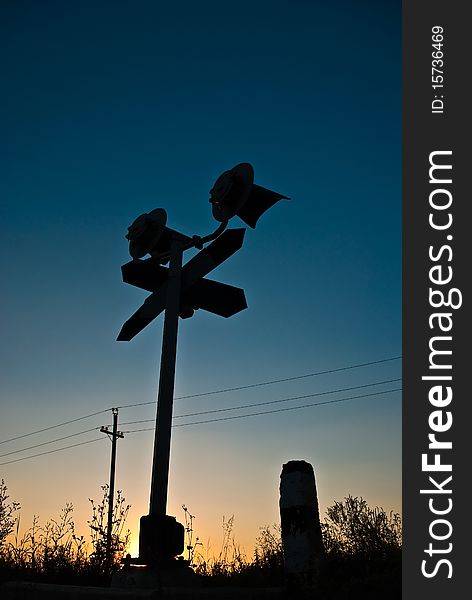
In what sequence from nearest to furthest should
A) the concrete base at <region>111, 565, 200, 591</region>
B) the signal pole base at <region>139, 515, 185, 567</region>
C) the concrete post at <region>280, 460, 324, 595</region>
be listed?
Result: the concrete post at <region>280, 460, 324, 595</region>, the concrete base at <region>111, 565, 200, 591</region>, the signal pole base at <region>139, 515, 185, 567</region>

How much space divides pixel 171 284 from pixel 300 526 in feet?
8.74

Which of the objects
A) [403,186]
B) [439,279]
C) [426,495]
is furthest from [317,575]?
[403,186]

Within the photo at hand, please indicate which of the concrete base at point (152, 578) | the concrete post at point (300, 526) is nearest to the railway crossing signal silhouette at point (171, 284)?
the concrete base at point (152, 578)

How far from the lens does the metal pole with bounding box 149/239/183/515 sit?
542 centimetres

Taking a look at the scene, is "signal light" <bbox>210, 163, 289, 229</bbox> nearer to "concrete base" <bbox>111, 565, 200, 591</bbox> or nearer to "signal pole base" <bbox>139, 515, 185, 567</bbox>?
"signal pole base" <bbox>139, 515, 185, 567</bbox>

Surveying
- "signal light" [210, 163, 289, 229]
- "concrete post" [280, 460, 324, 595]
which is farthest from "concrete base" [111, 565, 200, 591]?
"signal light" [210, 163, 289, 229]

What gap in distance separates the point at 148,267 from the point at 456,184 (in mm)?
3347

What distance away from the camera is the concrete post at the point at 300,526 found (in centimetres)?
447

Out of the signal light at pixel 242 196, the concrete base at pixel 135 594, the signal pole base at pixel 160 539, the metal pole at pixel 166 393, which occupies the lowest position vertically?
the concrete base at pixel 135 594

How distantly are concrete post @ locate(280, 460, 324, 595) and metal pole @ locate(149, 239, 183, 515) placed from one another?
114cm

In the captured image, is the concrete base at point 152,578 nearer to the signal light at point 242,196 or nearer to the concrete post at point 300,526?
the concrete post at point 300,526

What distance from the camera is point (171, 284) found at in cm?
622

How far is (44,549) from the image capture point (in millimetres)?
6355

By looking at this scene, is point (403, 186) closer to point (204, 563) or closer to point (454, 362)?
point (454, 362)
